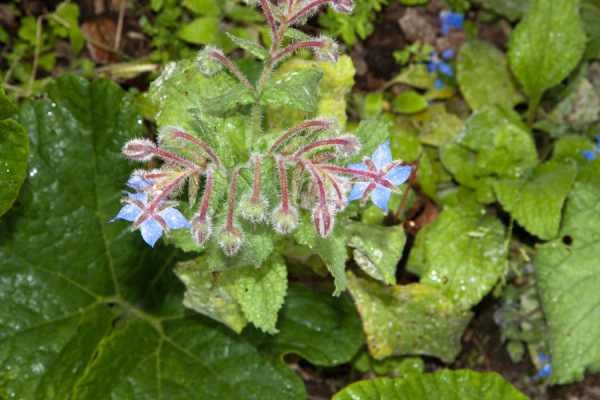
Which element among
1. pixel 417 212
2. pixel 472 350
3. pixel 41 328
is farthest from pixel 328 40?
pixel 472 350

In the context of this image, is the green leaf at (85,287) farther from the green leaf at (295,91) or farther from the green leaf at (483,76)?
the green leaf at (483,76)

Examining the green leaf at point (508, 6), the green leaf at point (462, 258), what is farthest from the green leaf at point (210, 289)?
the green leaf at point (508, 6)

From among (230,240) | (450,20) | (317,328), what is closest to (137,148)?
(230,240)

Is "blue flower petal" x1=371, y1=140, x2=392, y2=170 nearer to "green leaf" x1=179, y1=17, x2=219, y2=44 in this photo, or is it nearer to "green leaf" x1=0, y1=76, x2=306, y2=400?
"green leaf" x1=0, y1=76, x2=306, y2=400

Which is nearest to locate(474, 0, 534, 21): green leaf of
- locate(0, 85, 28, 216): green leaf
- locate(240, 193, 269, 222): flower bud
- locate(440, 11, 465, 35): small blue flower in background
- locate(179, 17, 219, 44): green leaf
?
locate(440, 11, 465, 35): small blue flower in background

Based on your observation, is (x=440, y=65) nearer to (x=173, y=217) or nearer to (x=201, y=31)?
(x=201, y=31)

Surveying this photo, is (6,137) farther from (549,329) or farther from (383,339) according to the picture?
(549,329)
